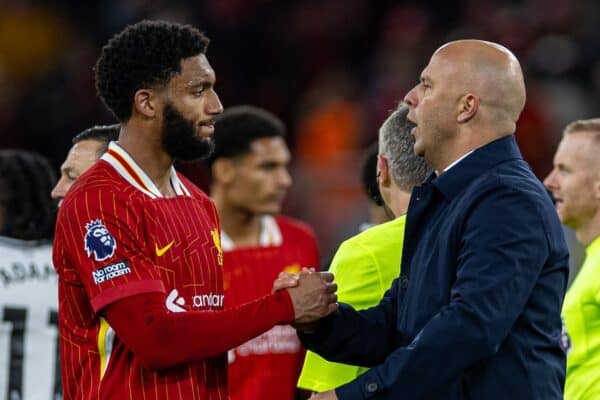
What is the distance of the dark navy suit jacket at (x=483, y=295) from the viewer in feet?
10.6

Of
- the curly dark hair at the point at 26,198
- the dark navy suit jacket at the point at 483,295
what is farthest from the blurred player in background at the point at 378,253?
the curly dark hair at the point at 26,198

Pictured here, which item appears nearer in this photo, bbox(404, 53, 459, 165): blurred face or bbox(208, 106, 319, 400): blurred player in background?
bbox(404, 53, 459, 165): blurred face

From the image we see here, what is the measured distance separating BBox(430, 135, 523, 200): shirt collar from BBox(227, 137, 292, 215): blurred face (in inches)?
125

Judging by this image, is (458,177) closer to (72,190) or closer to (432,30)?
(72,190)

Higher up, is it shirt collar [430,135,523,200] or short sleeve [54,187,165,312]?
shirt collar [430,135,523,200]

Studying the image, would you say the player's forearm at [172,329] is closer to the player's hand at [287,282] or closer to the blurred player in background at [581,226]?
the player's hand at [287,282]

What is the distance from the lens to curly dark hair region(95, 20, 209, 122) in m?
3.71

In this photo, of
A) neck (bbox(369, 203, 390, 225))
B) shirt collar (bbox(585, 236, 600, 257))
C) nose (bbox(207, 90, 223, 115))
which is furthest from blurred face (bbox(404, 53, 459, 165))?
shirt collar (bbox(585, 236, 600, 257))

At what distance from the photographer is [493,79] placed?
3.47 meters

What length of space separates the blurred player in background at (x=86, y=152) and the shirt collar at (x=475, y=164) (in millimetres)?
1453

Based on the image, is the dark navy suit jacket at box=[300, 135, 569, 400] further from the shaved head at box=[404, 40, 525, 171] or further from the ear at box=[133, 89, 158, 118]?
the ear at box=[133, 89, 158, 118]

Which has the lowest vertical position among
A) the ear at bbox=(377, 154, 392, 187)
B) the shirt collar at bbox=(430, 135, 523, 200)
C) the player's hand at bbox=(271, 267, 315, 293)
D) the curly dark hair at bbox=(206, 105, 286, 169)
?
the player's hand at bbox=(271, 267, 315, 293)

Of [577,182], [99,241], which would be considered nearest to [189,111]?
[99,241]

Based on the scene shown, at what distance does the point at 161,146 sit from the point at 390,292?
0.82 meters
